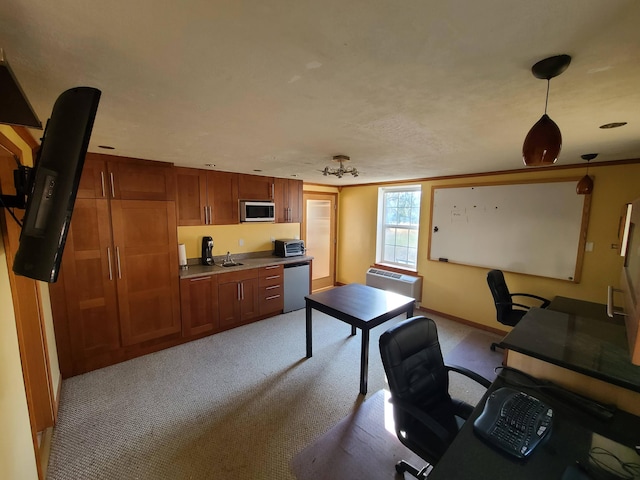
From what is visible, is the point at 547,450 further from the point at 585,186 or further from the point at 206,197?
the point at 206,197

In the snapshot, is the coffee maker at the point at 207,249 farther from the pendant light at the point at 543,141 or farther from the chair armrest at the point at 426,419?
the pendant light at the point at 543,141

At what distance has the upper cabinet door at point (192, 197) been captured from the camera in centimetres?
341

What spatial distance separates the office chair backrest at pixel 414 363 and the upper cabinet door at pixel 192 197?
297 cm

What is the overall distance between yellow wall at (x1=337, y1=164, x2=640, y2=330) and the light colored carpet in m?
0.87

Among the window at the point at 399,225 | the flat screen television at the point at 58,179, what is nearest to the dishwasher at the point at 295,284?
the window at the point at 399,225

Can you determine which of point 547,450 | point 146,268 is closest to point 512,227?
point 547,450

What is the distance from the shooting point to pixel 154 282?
9.89 ft

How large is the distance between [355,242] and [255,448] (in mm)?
3963

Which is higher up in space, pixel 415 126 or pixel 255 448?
pixel 415 126

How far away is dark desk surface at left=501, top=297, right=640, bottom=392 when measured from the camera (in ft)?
4.18

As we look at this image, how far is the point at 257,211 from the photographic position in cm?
Answer: 407

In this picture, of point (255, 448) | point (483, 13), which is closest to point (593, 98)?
point (483, 13)

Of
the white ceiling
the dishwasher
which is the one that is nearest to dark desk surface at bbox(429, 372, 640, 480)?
the white ceiling

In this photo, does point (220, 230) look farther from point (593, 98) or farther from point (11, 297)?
point (593, 98)
